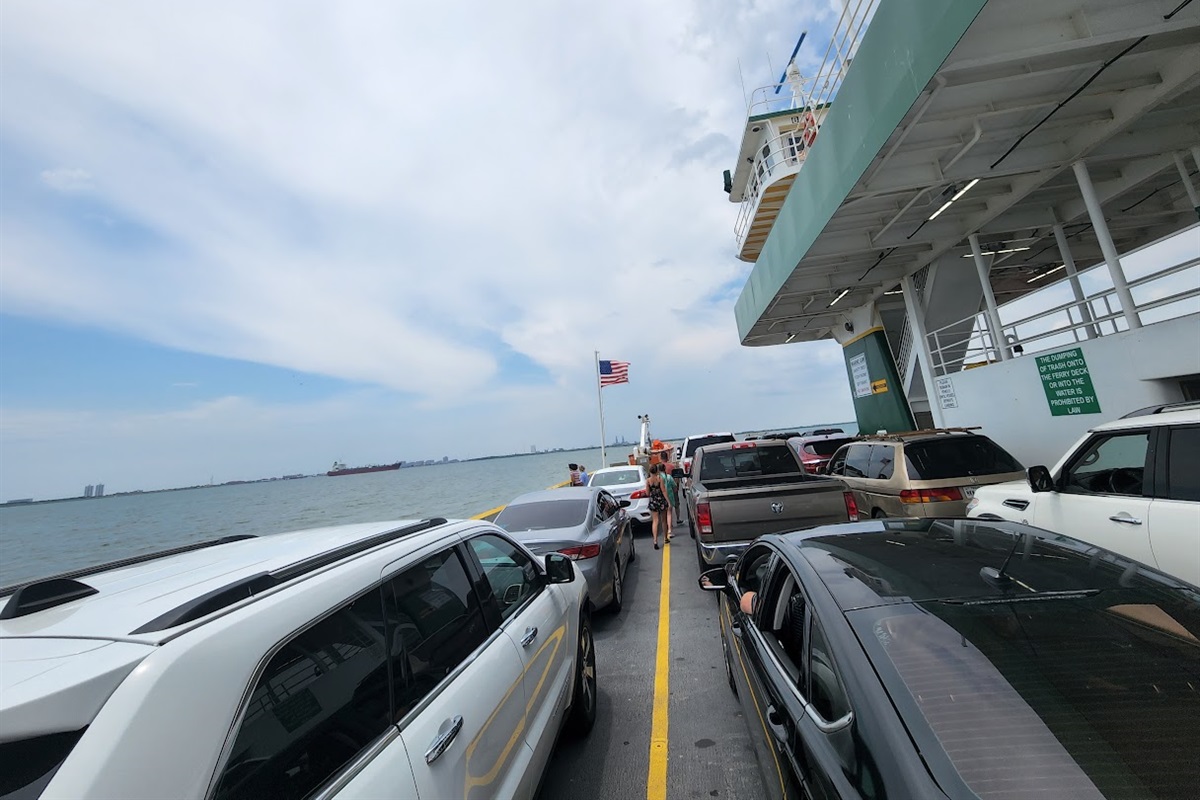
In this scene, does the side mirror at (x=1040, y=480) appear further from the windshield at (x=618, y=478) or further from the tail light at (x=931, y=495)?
the windshield at (x=618, y=478)

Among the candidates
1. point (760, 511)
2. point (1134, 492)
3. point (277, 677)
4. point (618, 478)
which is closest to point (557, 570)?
point (277, 677)

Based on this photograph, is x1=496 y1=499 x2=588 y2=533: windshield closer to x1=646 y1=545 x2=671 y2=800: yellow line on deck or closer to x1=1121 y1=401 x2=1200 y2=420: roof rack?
x1=646 y1=545 x2=671 y2=800: yellow line on deck

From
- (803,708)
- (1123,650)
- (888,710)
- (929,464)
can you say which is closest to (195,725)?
(888,710)

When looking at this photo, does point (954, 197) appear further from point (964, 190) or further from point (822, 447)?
point (822, 447)

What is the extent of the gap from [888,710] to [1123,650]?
77 cm

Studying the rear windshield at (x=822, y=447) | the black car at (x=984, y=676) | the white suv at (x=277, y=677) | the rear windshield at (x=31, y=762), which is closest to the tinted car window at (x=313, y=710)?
the white suv at (x=277, y=677)

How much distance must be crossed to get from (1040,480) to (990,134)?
5377 mm

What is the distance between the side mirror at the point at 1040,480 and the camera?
434cm

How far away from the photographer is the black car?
1201 millimetres

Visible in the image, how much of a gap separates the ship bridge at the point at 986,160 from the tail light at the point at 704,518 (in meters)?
5.25

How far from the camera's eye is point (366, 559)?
1863 millimetres

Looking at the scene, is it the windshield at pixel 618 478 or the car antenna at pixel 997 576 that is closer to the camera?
the car antenna at pixel 997 576

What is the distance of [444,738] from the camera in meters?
1.69

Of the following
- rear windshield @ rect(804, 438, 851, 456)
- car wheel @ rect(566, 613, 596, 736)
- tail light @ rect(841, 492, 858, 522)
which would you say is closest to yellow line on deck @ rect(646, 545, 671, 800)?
car wheel @ rect(566, 613, 596, 736)
